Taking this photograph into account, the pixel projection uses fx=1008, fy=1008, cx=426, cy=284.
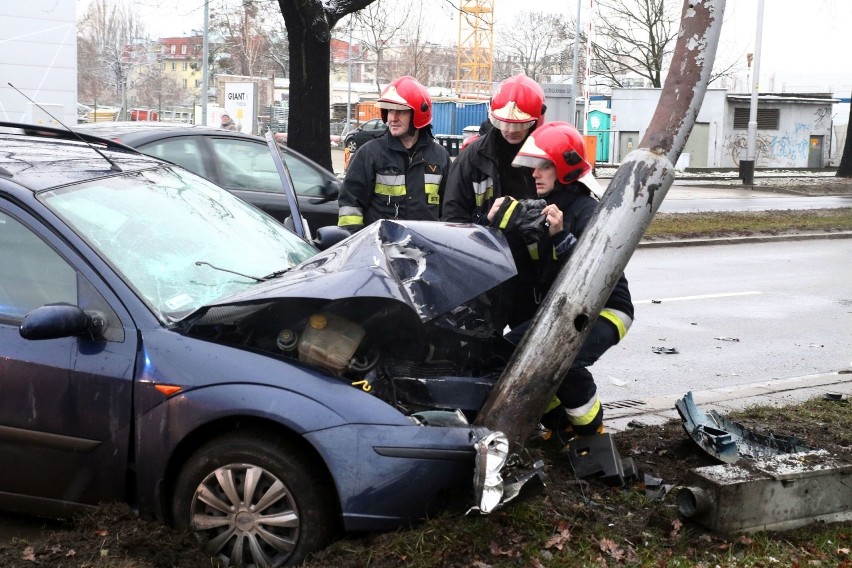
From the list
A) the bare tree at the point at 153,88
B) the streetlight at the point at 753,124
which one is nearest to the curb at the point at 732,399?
the streetlight at the point at 753,124

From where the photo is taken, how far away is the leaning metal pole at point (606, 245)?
4191 mm

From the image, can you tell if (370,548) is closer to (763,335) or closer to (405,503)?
(405,503)

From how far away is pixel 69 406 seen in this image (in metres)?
3.61

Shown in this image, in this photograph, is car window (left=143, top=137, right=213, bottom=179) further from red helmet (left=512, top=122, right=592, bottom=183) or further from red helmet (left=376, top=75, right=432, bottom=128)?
red helmet (left=512, top=122, right=592, bottom=183)

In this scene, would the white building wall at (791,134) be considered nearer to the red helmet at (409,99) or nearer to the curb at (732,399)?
the curb at (732,399)

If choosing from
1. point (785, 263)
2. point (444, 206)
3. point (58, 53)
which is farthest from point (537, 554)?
point (58, 53)

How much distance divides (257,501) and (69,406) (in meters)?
0.77

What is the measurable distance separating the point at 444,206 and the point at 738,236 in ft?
40.5

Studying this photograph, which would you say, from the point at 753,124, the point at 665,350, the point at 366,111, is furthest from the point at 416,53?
the point at 665,350

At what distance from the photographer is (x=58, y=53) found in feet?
69.0

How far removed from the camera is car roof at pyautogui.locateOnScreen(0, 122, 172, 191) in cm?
403

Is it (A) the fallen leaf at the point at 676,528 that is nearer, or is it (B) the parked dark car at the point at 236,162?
(A) the fallen leaf at the point at 676,528

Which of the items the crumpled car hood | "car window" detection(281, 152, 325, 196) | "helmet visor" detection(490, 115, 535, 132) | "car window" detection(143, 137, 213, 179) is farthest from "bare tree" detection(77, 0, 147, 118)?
the crumpled car hood

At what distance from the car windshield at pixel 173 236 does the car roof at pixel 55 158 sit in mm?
78
